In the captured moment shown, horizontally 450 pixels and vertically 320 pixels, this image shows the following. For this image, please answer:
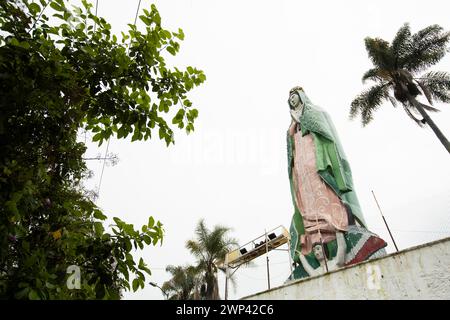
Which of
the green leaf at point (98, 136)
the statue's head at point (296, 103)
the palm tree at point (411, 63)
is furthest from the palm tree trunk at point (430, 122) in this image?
the green leaf at point (98, 136)

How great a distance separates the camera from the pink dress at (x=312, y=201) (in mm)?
9641

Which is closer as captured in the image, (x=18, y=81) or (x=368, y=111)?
(x=18, y=81)

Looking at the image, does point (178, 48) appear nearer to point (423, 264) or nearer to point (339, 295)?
point (423, 264)

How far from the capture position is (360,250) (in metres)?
8.62

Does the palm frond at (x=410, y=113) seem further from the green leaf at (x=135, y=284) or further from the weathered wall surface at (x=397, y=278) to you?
the green leaf at (x=135, y=284)

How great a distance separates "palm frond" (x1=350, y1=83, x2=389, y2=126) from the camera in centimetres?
1472

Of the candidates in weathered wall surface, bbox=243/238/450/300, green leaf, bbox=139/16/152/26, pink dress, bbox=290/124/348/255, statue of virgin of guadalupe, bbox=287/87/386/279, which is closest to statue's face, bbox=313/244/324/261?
statue of virgin of guadalupe, bbox=287/87/386/279

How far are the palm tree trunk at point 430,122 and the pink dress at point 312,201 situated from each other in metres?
4.85

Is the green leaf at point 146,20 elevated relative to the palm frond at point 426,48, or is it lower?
lower

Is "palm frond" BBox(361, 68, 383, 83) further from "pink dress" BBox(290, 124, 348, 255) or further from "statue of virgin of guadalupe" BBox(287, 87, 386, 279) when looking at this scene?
"pink dress" BBox(290, 124, 348, 255)

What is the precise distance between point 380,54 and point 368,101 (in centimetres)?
225
